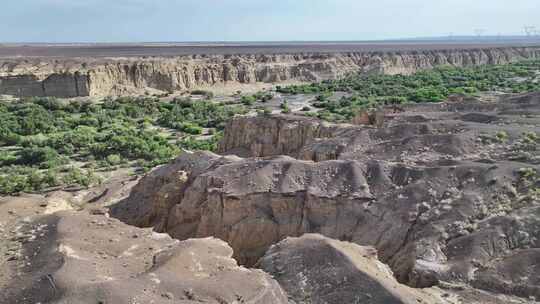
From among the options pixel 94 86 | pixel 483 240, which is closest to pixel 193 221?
pixel 483 240

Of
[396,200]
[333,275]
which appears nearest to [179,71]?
[396,200]

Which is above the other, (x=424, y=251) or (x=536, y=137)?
(x=536, y=137)

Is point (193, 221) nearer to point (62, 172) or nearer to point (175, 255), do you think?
point (175, 255)

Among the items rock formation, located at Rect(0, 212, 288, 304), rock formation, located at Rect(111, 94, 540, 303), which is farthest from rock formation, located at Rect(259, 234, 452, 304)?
rock formation, located at Rect(111, 94, 540, 303)

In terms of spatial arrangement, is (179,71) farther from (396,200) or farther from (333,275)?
(333,275)

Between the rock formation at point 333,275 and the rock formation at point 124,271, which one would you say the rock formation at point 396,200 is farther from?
the rock formation at point 124,271

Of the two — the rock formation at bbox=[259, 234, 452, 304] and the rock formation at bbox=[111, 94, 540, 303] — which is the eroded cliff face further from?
the rock formation at bbox=[259, 234, 452, 304]
